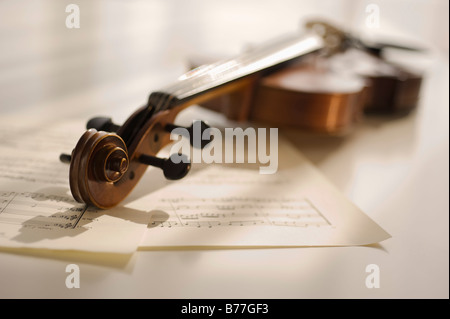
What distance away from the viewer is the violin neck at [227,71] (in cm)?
87

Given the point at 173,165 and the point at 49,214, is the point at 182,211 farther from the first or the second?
the point at 49,214

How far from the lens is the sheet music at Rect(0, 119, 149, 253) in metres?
0.67

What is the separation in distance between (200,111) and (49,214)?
756 mm

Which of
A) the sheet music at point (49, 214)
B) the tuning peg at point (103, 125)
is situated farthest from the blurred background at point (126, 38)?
the tuning peg at point (103, 125)

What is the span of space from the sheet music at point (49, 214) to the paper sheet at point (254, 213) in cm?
4

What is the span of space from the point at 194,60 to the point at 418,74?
71 centimetres

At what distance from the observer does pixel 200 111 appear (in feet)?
4.72

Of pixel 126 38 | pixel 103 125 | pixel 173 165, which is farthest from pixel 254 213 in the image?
pixel 126 38

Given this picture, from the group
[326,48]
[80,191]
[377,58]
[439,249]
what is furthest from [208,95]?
[377,58]

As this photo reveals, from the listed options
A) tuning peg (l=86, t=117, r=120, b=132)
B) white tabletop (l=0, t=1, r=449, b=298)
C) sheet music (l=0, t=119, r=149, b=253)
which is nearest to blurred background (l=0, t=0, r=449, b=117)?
Answer: white tabletop (l=0, t=1, r=449, b=298)

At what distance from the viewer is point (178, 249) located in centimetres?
70

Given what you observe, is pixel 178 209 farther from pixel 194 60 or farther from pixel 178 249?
pixel 194 60

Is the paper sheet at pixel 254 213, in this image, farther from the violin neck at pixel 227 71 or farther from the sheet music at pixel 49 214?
the violin neck at pixel 227 71

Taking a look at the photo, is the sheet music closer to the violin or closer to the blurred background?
the violin
